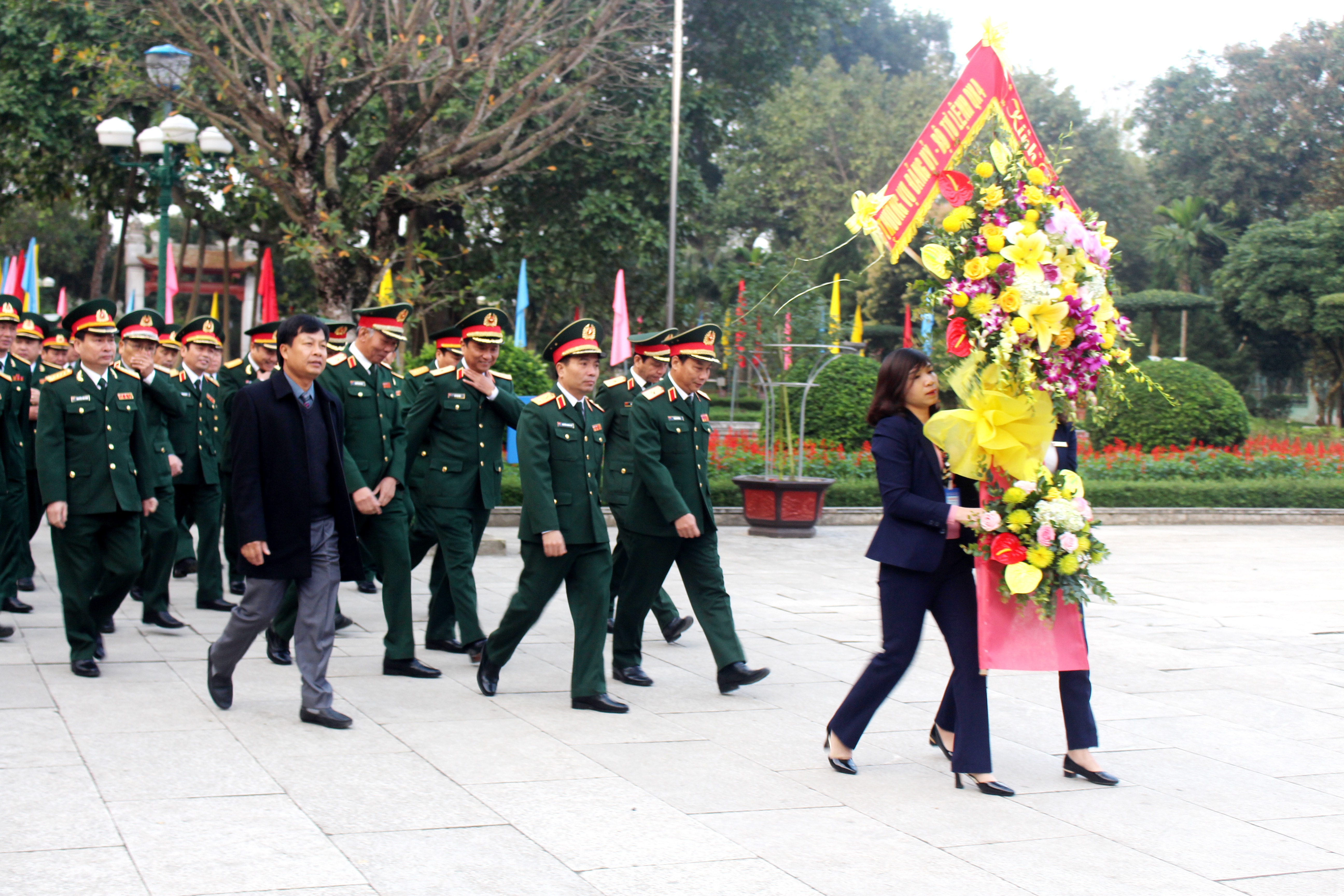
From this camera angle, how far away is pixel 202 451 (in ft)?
28.6

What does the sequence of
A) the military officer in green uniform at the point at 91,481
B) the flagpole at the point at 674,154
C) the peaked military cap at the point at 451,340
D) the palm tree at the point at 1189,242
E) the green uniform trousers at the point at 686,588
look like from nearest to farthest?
the green uniform trousers at the point at 686,588, the military officer in green uniform at the point at 91,481, the peaked military cap at the point at 451,340, the flagpole at the point at 674,154, the palm tree at the point at 1189,242

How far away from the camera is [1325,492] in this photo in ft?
54.7

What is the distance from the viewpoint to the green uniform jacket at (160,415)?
775cm

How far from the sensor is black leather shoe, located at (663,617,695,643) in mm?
7805

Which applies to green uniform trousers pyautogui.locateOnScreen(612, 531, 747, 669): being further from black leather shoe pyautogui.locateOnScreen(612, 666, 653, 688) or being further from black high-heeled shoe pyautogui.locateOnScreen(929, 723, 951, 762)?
black high-heeled shoe pyautogui.locateOnScreen(929, 723, 951, 762)

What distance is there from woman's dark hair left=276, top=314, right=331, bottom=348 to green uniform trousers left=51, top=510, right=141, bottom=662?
1735mm

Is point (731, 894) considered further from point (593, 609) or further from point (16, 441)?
point (16, 441)

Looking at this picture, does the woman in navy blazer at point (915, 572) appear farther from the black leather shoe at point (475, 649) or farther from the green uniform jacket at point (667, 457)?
the black leather shoe at point (475, 649)

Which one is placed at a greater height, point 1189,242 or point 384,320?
point 1189,242

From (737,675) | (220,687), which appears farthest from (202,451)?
(737,675)

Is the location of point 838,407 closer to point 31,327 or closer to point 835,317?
point 835,317

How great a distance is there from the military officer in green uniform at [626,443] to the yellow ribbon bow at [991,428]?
2873 mm

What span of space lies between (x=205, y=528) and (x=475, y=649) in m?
2.62

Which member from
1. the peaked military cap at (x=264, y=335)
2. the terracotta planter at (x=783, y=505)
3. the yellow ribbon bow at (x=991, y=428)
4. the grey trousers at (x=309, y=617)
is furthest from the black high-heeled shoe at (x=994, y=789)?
the terracotta planter at (x=783, y=505)
